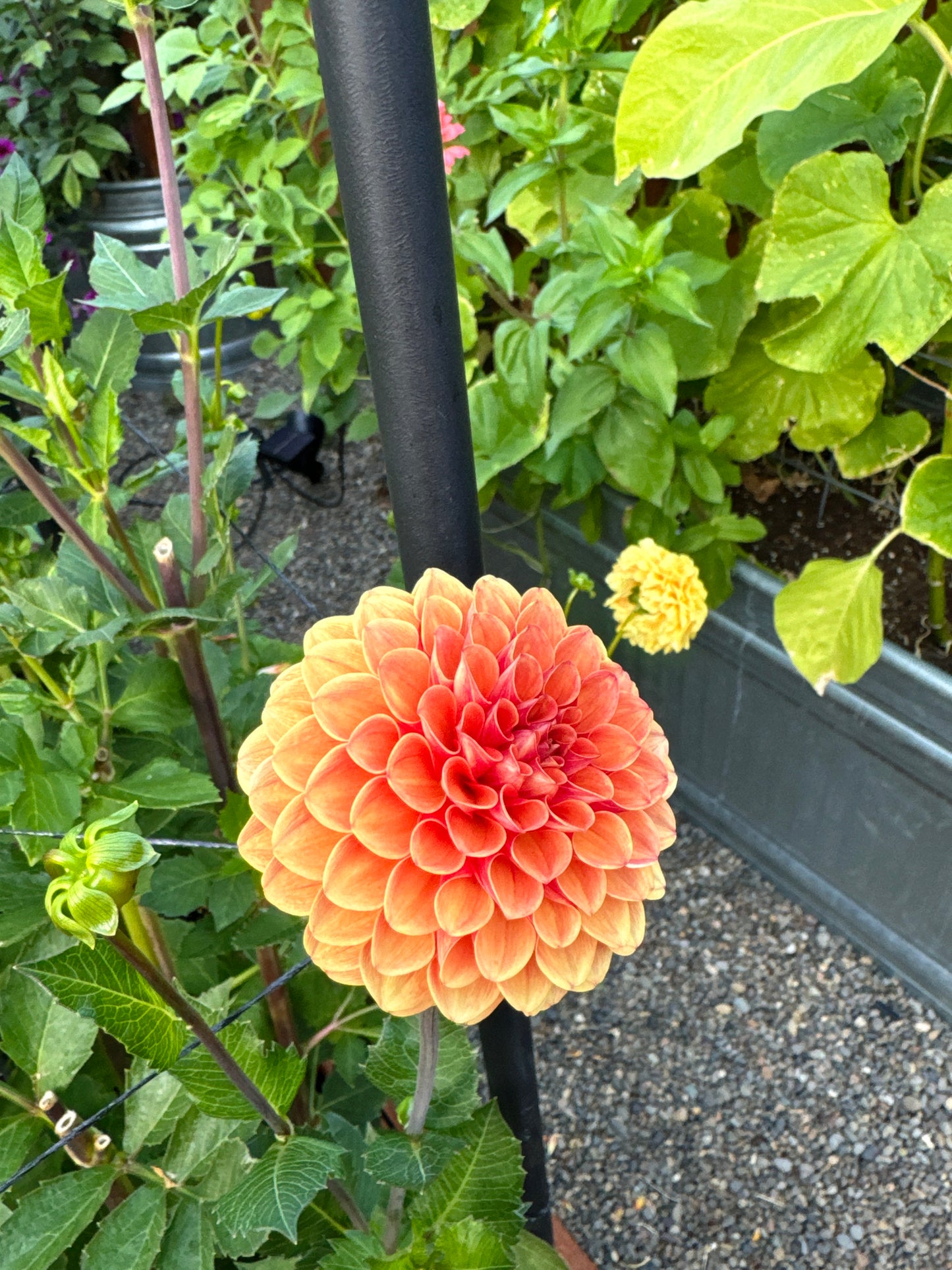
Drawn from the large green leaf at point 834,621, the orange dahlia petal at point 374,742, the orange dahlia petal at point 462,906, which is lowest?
the large green leaf at point 834,621

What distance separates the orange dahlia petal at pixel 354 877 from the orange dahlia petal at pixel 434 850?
0.04ft

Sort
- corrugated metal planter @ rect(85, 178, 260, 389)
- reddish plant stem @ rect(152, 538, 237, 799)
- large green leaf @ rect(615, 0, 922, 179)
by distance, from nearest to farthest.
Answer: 1. reddish plant stem @ rect(152, 538, 237, 799)
2. large green leaf @ rect(615, 0, 922, 179)
3. corrugated metal planter @ rect(85, 178, 260, 389)

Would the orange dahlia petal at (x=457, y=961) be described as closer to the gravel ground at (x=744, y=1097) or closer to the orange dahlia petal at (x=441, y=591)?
the orange dahlia petal at (x=441, y=591)

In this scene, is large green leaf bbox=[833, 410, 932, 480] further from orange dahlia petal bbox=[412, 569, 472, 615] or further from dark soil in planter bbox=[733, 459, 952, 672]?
orange dahlia petal bbox=[412, 569, 472, 615]

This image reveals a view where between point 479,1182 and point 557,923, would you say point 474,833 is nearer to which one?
point 557,923

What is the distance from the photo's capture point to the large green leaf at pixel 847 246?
823 millimetres

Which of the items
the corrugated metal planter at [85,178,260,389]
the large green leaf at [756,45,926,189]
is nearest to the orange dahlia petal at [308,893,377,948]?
the large green leaf at [756,45,926,189]

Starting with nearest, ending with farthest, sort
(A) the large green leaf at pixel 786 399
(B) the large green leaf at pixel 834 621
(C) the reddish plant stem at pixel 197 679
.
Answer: (C) the reddish plant stem at pixel 197 679, (B) the large green leaf at pixel 834 621, (A) the large green leaf at pixel 786 399

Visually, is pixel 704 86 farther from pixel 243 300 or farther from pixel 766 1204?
pixel 766 1204

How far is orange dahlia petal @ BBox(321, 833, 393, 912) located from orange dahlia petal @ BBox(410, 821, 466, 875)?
0.5 inches

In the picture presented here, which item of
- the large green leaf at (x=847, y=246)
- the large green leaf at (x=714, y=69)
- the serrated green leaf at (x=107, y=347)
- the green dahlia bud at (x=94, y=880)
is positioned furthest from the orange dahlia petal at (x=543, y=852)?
the large green leaf at (x=847, y=246)

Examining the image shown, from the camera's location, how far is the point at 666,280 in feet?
2.78

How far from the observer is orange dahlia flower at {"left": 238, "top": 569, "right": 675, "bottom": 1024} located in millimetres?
289

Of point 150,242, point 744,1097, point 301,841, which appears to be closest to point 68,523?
point 301,841
